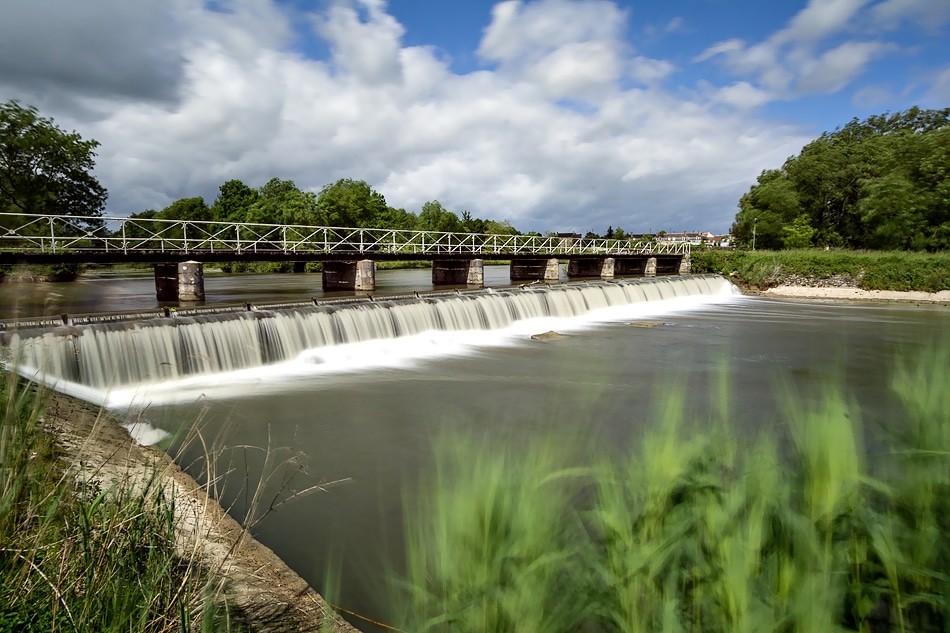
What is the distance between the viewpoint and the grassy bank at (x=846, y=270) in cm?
3312

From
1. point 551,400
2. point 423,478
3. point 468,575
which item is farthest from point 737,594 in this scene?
point 551,400

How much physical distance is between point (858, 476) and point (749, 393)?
963cm

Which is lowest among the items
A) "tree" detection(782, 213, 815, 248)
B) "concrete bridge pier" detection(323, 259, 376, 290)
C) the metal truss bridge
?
"concrete bridge pier" detection(323, 259, 376, 290)

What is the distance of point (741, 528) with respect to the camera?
2557mm

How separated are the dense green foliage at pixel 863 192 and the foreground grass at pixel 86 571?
184 ft

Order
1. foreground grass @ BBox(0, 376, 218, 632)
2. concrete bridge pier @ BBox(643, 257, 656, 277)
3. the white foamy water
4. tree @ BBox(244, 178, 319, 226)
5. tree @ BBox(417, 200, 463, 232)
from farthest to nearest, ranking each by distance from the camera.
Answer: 1. tree @ BBox(417, 200, 463, 232)
2. tree @ BBox(244, 178, 319, 226)
3. concrete bridge pier @ BBox(643, 257, 656, 277)
4. the white foamy water
5. foreground grass @ BBox(0, 376, 218, 632)

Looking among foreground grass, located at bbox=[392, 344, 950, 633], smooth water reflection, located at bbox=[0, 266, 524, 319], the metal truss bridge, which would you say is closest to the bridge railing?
the metal truss bridge

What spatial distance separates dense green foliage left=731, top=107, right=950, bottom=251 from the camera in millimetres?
44938

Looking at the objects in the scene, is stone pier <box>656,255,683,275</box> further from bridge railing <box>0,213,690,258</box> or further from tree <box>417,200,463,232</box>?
tree <box>417,200,463,232</box>

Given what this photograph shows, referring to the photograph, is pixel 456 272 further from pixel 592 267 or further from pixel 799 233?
pixel 799 233

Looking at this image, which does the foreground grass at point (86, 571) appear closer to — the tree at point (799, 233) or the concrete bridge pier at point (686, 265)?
the concrete bridge pier at point (686, 265)

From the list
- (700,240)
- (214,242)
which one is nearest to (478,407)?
(214,242)

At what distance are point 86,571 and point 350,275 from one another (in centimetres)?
2799

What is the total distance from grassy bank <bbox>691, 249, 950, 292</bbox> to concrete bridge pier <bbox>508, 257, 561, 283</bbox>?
48.1ft
